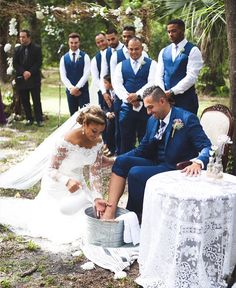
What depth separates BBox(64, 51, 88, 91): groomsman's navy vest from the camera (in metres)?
9.57

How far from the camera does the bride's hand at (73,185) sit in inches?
194

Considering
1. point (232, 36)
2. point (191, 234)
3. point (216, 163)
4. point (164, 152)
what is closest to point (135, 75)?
point (232, 36)

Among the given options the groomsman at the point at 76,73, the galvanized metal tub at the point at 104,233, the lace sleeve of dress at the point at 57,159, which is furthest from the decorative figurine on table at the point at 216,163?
the groomsman at the point at 76,73

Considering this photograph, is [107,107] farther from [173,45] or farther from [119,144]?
[173,45]

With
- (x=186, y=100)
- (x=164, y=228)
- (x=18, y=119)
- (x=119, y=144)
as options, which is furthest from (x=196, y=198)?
(x=18, y=119)

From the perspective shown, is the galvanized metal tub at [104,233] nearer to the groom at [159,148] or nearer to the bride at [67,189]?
the groom at [159,148]

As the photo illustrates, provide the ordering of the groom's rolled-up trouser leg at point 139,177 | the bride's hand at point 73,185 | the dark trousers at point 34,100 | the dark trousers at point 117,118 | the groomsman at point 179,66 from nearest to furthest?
the groom's rolled-up trouser leg at point 139,177 → the bride's hand at point 73,185 → the groomsman at point 179,66 → the dark trousers at point 117,118 → the dark trousers at point 34,100

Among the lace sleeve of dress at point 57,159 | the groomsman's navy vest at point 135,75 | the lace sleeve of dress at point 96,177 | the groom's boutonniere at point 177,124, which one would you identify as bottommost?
the lace sleeve of dress at point 96,177

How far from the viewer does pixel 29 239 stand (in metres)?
5.00

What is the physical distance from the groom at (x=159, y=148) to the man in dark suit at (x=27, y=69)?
19.9ft

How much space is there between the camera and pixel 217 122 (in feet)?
17.5

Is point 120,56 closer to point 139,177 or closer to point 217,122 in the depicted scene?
point 217,122

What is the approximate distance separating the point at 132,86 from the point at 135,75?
15 cm

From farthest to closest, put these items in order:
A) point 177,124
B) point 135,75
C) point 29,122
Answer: point 29,122 → point 135,75 → point 177,124
